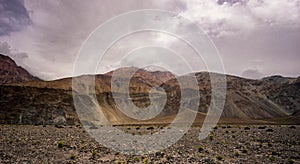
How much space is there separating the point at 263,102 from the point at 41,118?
368ft

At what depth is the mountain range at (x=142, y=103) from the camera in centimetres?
7512

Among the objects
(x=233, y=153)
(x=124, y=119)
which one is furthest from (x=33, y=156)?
(x=124, y=119)

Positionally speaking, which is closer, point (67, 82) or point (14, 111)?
point (14, 111)

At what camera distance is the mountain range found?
75125 mm

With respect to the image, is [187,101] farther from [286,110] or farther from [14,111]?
[14,111]

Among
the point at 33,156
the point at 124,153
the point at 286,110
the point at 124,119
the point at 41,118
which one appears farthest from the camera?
the point at 286,110

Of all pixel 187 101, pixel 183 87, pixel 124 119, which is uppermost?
pixel 183 87

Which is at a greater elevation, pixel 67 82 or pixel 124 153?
pixel 67 82

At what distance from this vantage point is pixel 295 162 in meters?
13.2

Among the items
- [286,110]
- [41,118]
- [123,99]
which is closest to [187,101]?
[123,99]

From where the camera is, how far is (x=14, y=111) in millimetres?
72500

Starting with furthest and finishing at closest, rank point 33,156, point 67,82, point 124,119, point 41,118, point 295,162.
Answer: point 67,82, point 124,119, point 41,118, point 33,156, point 295,162

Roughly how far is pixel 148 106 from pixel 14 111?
63.1 meters

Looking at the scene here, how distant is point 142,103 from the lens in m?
122
